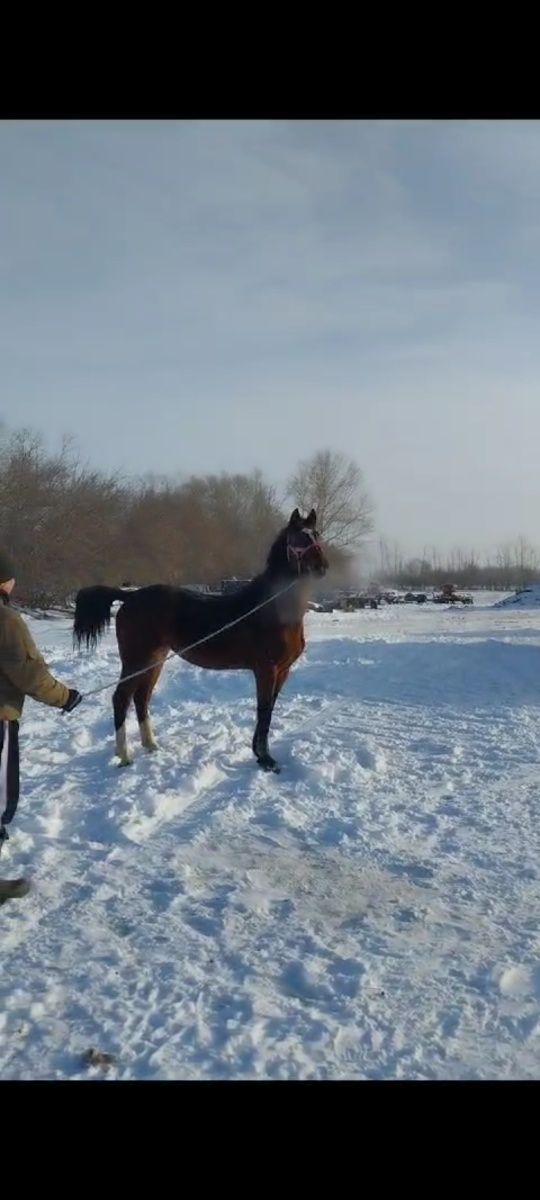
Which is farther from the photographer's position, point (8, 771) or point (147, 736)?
point (147, 736)

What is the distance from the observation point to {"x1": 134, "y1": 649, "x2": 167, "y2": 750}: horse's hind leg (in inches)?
275

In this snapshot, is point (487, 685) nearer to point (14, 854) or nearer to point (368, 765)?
point (368, 765)

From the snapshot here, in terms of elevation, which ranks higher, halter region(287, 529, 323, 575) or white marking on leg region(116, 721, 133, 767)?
halter region(287, 529, 323, 575)

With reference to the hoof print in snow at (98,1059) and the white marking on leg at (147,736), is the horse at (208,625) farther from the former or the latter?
the hoof print in snow at (98,1059)

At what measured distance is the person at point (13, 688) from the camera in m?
4.18

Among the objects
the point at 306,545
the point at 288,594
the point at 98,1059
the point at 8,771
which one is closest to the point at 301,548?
the point at 306,545

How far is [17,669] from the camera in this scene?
13.8 ft

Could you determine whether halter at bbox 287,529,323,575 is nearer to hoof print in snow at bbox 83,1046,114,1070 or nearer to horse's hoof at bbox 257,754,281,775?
horse's hoof at bbox 257,754,281,775

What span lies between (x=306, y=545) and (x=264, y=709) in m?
1.63

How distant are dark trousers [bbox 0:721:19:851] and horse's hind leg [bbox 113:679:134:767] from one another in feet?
7.16

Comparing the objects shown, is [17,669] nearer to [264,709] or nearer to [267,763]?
[264,709]

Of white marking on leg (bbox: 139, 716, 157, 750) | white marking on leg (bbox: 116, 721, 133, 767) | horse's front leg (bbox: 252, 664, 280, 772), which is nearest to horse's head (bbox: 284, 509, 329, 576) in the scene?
horse's front leg (bbox: 252, 664, 280, 772)

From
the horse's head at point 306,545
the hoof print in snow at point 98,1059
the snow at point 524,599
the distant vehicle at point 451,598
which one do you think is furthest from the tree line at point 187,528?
the snow at point 524,599

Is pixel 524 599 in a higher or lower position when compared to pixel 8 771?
lower
